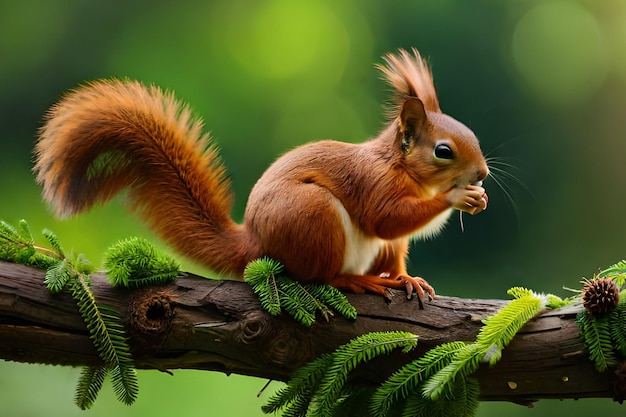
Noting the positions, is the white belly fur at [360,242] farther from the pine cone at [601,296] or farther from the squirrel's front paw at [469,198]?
the pine cone at [601,296]

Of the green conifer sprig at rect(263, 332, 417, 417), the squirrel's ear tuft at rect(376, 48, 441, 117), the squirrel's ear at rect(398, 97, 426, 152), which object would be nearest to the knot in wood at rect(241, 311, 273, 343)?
the green conifer sprig at rect(263, 332, 417, 417)

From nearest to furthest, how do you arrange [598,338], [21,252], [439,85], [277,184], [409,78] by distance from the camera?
[598,338] → [21,252] → [277,184] → [409,78] → [439,85]

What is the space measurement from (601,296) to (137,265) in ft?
3.11

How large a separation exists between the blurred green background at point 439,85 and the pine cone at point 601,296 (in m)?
1.46

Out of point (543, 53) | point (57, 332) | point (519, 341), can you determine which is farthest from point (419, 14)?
point (57, 332)

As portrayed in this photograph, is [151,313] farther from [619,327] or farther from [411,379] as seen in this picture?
[619,327]

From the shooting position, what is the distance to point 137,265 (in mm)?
1510

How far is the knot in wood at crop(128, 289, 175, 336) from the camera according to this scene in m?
1.43

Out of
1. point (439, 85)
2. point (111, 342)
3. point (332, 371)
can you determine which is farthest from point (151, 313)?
point (439, 85)

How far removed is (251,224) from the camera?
1662 millimetres

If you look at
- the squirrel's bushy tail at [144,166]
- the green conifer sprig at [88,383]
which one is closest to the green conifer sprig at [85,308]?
the green conifer sprig at [88,383]

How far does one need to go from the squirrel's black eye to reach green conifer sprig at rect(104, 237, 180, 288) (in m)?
0.65

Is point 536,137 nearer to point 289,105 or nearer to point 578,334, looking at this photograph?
point 289,105

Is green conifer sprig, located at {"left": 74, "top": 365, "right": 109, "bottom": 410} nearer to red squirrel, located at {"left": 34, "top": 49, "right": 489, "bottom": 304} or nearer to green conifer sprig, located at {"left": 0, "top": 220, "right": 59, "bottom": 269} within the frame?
green conifer sprig, located at {"left": 0, "top": 220, "right": 59, "bottom": 269}
